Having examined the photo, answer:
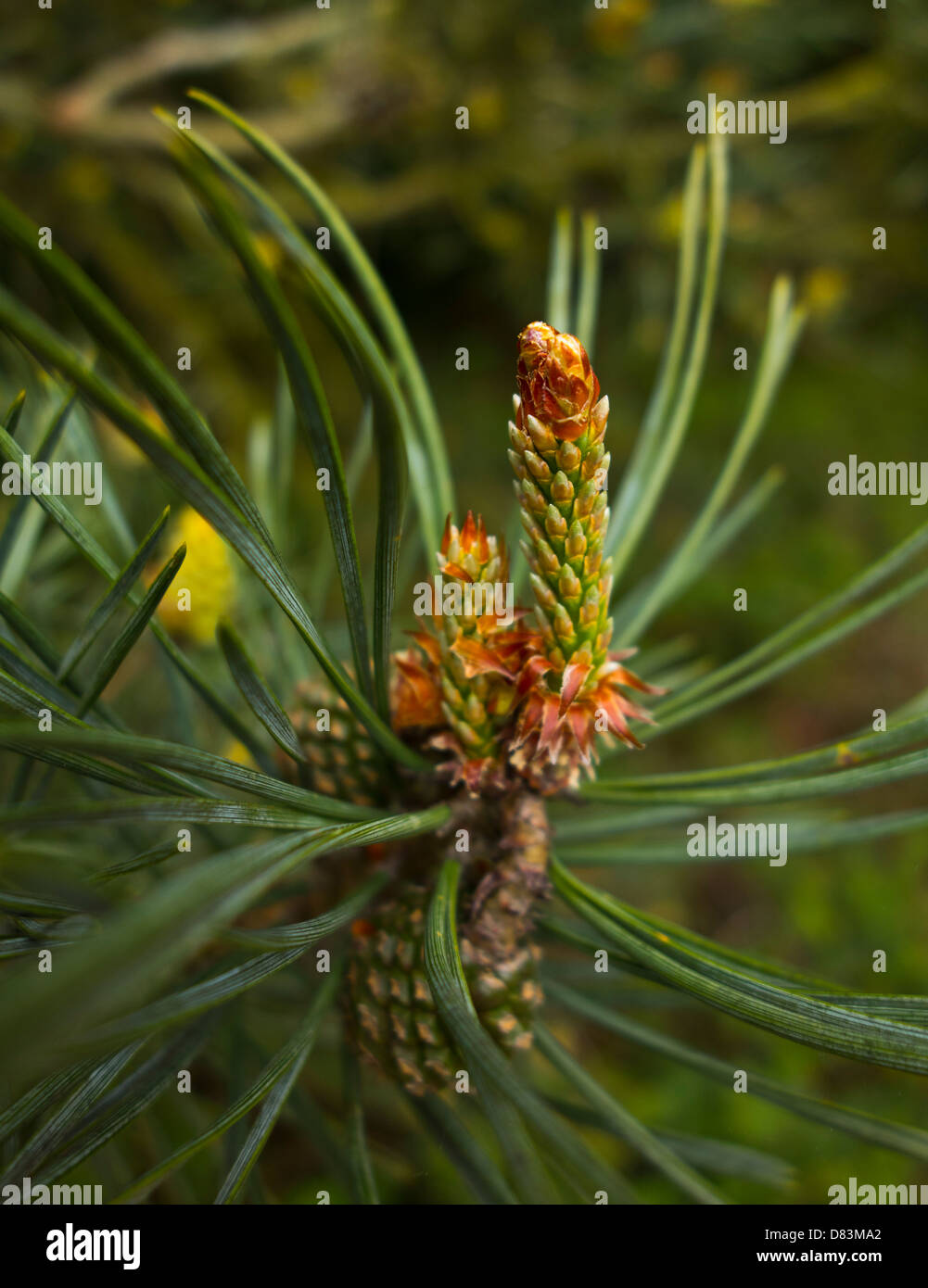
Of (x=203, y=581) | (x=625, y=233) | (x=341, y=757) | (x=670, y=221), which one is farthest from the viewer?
(x=625, y=233)

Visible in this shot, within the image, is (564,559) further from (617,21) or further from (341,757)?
(617,21)

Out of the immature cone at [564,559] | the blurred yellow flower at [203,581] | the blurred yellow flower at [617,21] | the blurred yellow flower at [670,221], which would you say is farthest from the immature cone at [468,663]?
the blurred yellow flower at [617,21]

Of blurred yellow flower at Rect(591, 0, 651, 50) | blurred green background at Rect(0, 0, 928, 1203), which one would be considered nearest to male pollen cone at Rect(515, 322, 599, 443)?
blurred green background at Rect(0, 0, 928, 1203)

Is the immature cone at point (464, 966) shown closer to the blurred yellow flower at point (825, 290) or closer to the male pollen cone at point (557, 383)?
the male pollen cone at point (557, 383)

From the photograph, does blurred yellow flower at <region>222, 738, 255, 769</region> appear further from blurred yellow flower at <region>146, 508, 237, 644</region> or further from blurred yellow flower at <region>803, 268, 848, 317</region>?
blurred yellow flower at <region>803, 268, 848, 317</region>

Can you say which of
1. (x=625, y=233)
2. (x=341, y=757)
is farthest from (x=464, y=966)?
(x=625, y=233)

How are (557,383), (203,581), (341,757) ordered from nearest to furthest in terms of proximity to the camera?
(557,383) → (341,757) → (203,581)

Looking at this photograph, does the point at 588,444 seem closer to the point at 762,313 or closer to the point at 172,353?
the point at 172,353
